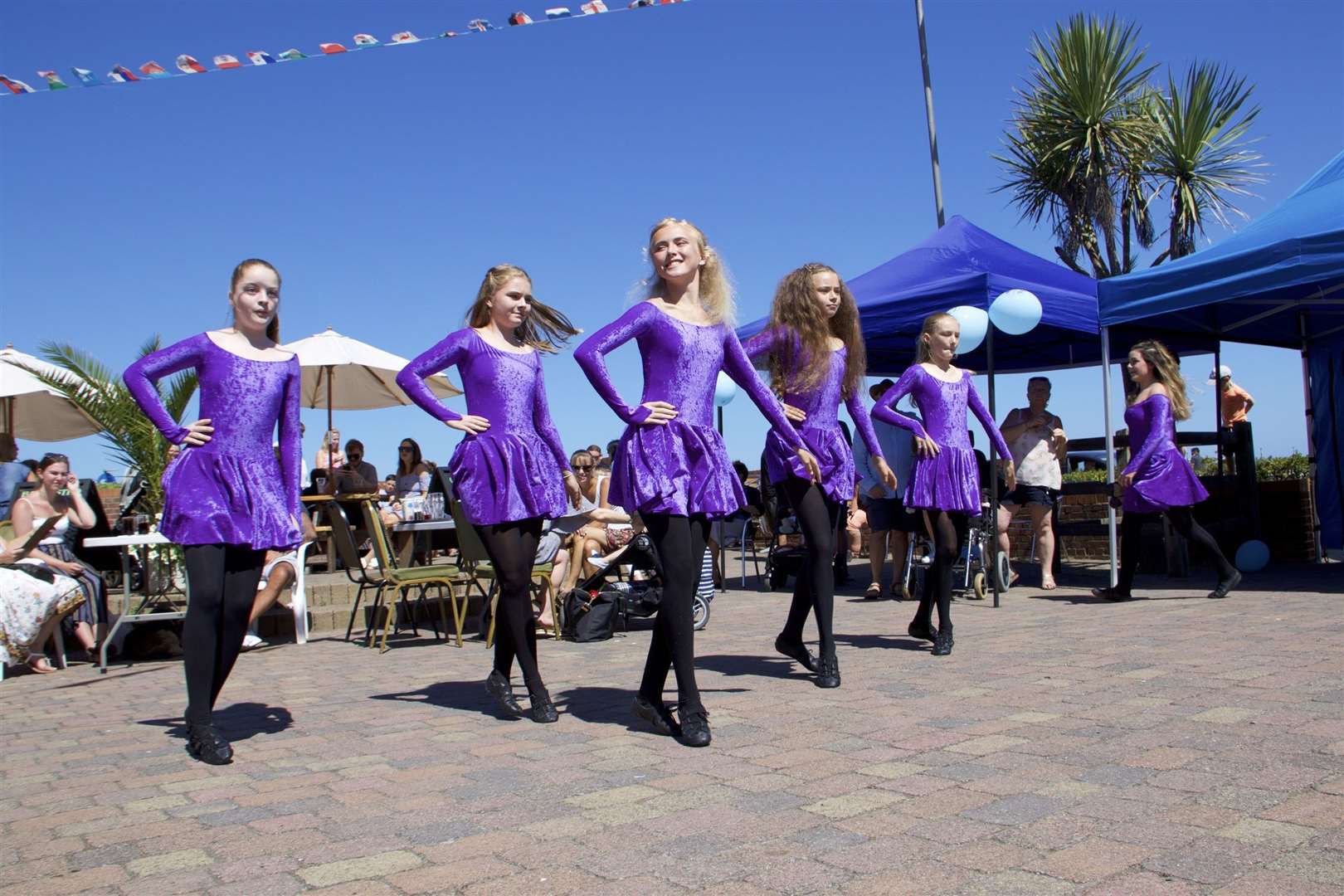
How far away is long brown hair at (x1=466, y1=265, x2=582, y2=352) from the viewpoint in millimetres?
4723

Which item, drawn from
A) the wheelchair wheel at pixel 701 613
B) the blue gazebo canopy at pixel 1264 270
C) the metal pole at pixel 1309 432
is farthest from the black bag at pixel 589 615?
the metal pole at pixel 1309 432

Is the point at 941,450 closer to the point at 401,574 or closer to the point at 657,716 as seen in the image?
the point at 657,716

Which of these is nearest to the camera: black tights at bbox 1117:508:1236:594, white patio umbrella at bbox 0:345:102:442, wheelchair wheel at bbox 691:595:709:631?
wheelchair wheel at bbox 691:595:709:631

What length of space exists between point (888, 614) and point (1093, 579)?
126 inches

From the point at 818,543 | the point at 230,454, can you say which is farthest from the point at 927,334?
the point at 230,454

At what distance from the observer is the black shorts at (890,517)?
361 inches

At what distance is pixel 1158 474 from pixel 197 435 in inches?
252

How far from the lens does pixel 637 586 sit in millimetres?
7824

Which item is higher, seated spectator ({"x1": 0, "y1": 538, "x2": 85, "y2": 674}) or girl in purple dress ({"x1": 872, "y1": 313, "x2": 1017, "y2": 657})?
girl in purple dress ({"x1": 872, "y1": 313, "x2": 1017, "y2": 657})

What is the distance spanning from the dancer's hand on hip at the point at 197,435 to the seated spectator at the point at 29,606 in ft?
12.5

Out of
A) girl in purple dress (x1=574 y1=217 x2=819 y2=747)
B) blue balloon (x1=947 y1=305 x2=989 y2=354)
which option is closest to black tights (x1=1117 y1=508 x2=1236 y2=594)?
blue balloon (x1=947 y1=305 x2=989 y2=354)

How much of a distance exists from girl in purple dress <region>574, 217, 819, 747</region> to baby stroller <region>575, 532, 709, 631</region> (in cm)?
330

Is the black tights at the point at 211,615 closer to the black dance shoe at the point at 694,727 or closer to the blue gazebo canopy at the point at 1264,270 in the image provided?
the black dance shoe at the point at 694,727

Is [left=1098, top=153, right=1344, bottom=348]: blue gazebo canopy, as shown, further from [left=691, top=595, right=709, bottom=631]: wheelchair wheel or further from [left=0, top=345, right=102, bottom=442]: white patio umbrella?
[left=0, top=345, right=102, bottom=442]: white patio umbrella
